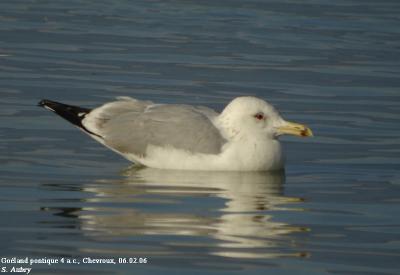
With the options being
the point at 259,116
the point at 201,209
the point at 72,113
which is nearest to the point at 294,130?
the point at 259,116

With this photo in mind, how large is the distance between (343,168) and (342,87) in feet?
15.5

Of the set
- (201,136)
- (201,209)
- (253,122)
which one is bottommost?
(201,209)

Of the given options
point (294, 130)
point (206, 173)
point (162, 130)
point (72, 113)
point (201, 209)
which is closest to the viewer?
point (201, 209)

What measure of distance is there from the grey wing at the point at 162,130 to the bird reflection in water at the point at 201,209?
250 millimetres

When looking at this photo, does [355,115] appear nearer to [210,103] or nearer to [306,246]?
[210,103]

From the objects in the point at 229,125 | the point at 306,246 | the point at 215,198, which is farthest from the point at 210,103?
the point at 306,246

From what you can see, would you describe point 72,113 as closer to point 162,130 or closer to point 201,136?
point 162,130

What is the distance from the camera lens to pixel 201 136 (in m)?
12.6

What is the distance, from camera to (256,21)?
2288 centimetres

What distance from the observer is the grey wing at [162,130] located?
12.6m

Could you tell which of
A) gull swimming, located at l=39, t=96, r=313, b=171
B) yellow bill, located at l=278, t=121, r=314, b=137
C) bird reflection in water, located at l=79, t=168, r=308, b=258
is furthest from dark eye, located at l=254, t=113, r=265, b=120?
bird reflection in water, located at l=79, t=168, r=308, b=258

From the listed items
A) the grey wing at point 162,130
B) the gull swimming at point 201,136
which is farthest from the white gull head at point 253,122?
the grey wing at point 162,130

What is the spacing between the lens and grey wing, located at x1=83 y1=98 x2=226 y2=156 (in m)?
12.6

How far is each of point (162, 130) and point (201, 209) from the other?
2.12 m
